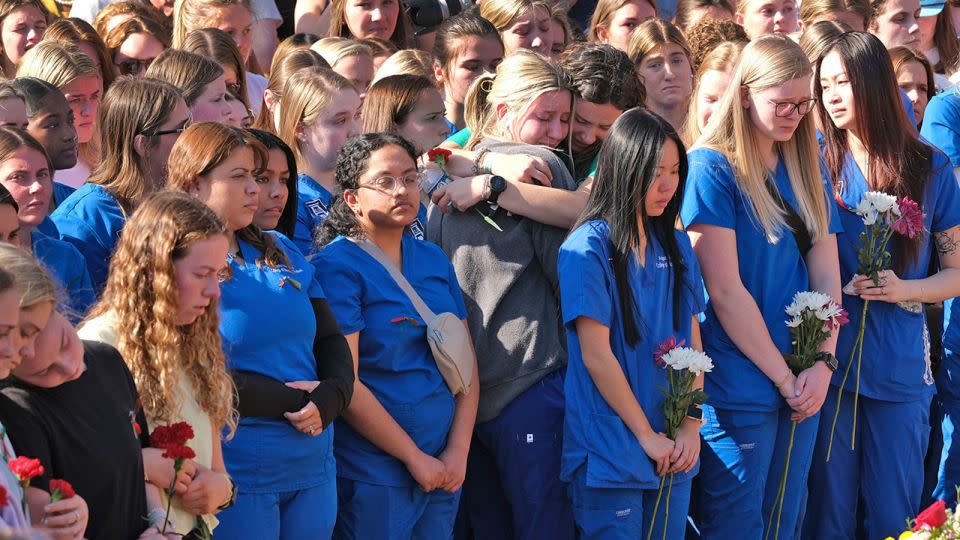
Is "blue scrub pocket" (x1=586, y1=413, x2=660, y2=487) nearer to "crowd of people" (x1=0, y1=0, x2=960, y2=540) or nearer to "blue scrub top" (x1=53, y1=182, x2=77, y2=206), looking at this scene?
"crowd of people" (x1=0, y1=0, x2=960, y2=540)

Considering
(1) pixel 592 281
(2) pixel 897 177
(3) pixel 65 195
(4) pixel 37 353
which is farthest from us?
(2) pixel 897 177

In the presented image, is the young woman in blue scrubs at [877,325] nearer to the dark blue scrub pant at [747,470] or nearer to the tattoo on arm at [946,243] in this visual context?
the tattoo on arm at [946,243]

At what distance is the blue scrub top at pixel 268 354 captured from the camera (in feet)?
13.2

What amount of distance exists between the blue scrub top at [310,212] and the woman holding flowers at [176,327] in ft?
3.89

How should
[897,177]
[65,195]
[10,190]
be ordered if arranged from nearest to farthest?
[10,190]
[65,195]
[897,177]

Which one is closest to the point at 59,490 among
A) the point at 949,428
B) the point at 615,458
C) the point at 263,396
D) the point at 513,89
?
the point at 263,396

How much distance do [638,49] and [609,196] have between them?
2291 mm

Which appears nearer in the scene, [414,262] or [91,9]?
[414,262]

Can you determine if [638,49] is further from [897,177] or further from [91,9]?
[91,9]

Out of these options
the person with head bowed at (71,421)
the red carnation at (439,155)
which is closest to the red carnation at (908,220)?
the red carnation at (439,155)

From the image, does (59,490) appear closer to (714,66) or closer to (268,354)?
(268,354)

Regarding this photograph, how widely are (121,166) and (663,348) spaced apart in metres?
2.02

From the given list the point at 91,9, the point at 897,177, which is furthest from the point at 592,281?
the point at 91,9

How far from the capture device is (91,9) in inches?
291
